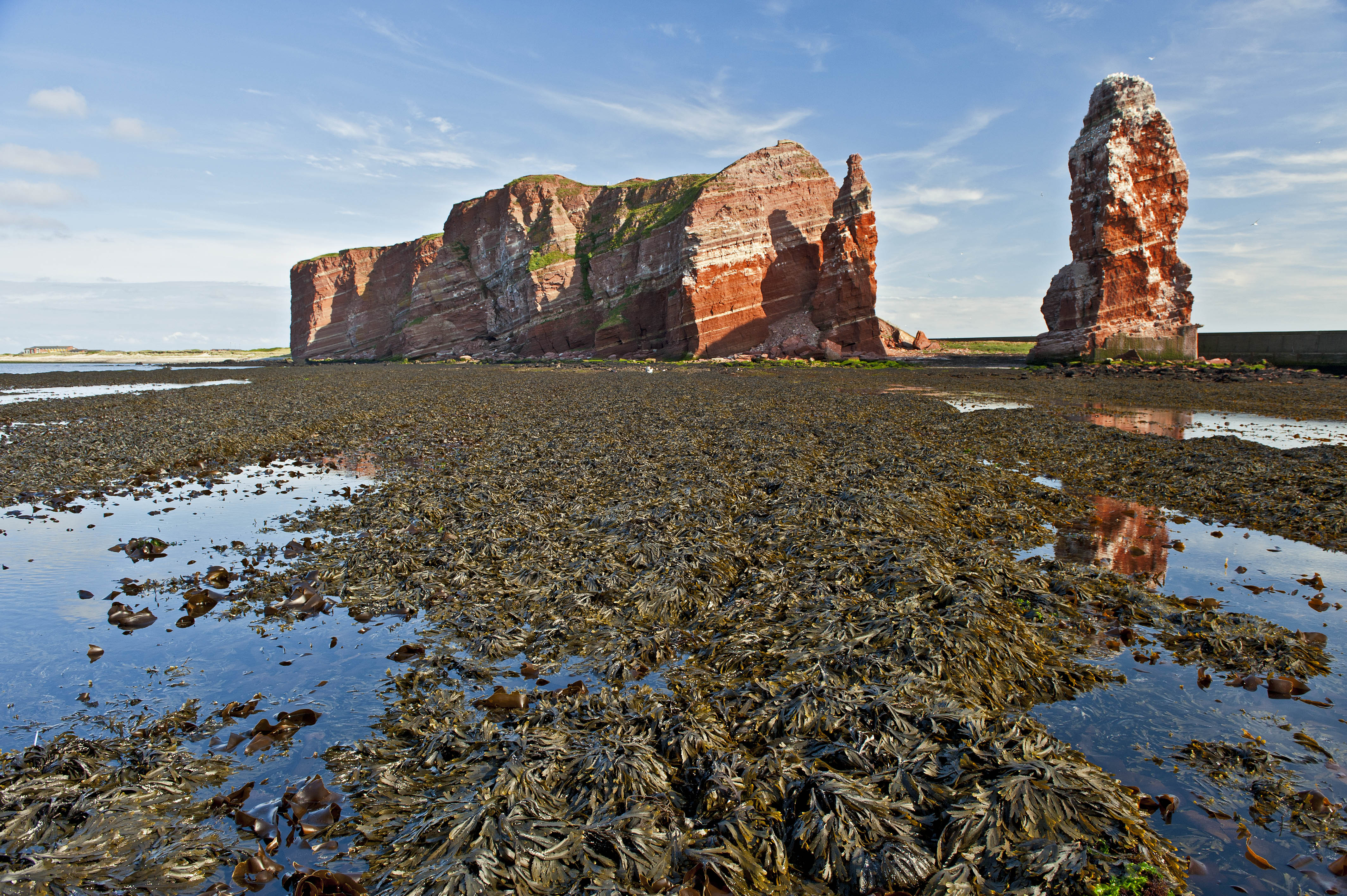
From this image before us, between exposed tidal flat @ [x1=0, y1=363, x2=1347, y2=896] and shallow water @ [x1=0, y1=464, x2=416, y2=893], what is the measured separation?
0.04 metres

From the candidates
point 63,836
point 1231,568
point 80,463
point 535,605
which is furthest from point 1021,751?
point 80,463

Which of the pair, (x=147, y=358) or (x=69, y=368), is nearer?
(x=69, y=368)

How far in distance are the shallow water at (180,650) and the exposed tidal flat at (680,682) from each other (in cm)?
4

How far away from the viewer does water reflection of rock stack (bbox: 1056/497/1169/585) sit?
7.87 meters

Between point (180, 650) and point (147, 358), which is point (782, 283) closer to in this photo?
→ point (180, 650)

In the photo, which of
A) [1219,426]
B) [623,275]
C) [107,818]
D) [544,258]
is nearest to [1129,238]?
[1219,426]

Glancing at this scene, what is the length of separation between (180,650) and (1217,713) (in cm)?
840

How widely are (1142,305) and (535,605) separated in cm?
5734

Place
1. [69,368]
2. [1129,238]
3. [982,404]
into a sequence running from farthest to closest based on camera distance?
1. [69,368]
2. [1129,238]
3. [982,404]

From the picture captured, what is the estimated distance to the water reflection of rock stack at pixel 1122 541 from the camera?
7.87 m

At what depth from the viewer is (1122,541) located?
28.9ft

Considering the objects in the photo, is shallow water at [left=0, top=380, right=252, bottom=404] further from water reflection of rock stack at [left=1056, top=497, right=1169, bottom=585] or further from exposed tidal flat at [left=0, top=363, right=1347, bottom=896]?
water reflection of rock stack at [left=1056, top=497, right=1169, bottom=585]

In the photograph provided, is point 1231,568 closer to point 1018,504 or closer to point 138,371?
point 1018,504

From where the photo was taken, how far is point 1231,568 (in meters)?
7.83
